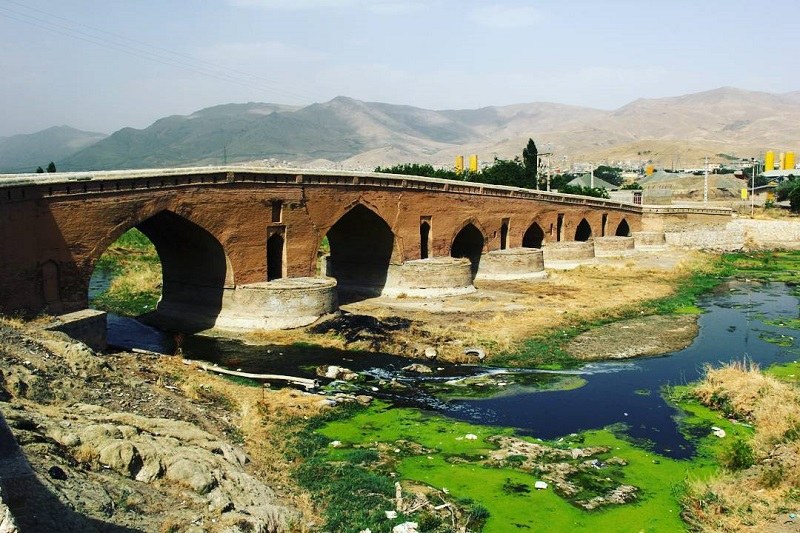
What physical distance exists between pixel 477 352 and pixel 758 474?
37.2ft

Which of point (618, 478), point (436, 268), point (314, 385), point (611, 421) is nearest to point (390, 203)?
point (436, 268)

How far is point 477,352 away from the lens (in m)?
24.0

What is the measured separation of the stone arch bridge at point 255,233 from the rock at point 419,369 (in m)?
6.45

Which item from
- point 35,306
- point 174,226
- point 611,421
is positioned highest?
point 174,226

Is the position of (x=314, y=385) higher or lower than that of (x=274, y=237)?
lower

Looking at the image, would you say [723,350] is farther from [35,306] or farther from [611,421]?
[35,306]

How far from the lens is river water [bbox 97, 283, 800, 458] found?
17.5 m

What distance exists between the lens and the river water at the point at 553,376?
17.5m

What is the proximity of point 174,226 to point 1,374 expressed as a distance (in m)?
15.1

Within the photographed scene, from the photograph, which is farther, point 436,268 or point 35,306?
point 436,268

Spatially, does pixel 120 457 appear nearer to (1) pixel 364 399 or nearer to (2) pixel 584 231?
(1) pixel 364 399

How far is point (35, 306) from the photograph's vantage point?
21172 mm

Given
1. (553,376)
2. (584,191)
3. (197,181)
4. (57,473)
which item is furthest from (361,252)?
(584,191)

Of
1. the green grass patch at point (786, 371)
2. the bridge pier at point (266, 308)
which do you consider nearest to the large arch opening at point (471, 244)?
the bridge pier at point (266, 308)
